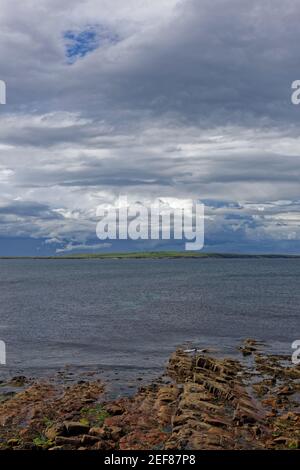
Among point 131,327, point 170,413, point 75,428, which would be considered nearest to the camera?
point 75,428

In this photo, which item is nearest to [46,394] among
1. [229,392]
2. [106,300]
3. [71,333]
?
[229,392]

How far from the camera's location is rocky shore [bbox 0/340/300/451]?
30078 mm

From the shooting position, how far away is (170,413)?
35344 millimetres


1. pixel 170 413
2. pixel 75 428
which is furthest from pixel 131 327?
pixel 75 428

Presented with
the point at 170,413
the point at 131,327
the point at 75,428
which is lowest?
the point at 131,327

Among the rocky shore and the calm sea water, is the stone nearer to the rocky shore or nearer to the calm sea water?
the rocky shore

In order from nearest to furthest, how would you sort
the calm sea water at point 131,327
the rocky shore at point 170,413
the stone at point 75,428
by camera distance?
the rocky shore at point 170,413, the stone at point 75,428, the calm sea water at point 131,327

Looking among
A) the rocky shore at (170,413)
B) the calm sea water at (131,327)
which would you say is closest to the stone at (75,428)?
the rocky shore at (170,413)

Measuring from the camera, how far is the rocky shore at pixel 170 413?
98.7 ft

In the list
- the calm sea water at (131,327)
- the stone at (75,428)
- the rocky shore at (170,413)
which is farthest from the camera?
the calm sea water at (131,327)

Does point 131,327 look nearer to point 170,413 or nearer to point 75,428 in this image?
point 170,413

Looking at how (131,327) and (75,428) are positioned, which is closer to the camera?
(75,428)

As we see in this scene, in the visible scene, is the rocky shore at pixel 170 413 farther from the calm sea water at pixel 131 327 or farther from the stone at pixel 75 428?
the calm sea water at pixel 131 327
